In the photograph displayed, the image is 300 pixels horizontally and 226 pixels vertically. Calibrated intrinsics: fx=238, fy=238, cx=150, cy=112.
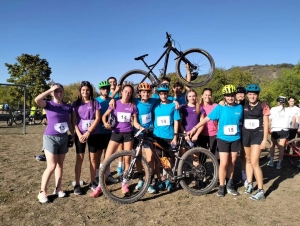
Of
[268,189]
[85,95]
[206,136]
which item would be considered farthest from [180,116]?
[268,189]

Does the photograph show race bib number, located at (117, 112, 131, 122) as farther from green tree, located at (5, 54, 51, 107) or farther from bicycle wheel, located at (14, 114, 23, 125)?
green tree, located at (5, 54, 51, 107)

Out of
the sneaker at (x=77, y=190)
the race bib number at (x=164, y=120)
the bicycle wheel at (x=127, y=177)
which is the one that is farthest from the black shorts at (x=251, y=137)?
the sneaker at (x=77, y=190)

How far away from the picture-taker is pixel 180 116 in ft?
15.5

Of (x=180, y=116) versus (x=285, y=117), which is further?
(x=285, y=117)

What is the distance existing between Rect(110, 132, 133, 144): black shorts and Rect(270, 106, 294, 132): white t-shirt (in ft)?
14.9

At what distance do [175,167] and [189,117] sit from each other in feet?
3.47

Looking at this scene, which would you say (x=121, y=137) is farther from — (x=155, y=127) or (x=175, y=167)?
(x=175, y=167)

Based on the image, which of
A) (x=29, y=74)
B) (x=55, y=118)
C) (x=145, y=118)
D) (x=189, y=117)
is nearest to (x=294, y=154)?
(x=189, y=117)

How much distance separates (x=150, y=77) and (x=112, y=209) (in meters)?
4.36

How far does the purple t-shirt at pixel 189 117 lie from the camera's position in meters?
4.86

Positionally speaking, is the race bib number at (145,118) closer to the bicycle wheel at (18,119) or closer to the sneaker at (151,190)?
the sneaker at (151,190)

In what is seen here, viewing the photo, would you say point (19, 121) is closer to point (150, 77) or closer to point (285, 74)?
point (150, 77)

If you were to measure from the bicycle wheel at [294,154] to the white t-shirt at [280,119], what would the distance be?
0.46 meters

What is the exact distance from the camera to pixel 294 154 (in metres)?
6.75
